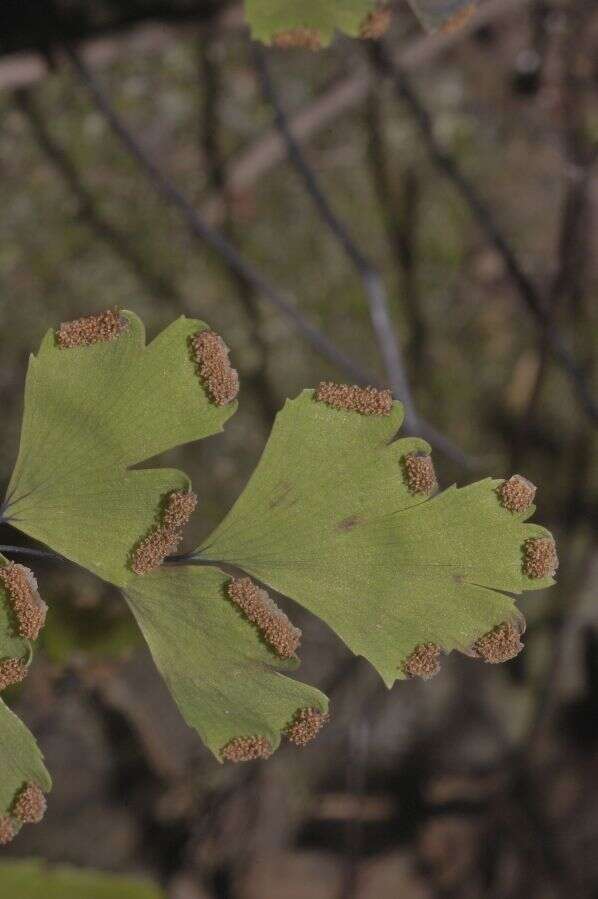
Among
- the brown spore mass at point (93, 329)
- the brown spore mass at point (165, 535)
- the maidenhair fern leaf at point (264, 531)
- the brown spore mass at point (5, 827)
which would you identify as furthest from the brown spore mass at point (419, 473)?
the brown spore mass at point (5, 827)

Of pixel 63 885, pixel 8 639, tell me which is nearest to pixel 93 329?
pixel 8 639

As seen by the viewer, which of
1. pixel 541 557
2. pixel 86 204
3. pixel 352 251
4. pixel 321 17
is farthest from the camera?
pixel 86 204

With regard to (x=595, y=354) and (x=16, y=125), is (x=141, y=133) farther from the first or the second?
(x=595, y=354)

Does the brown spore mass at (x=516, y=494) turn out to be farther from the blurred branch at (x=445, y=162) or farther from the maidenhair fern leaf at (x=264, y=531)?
the blurred branch at (x=445, y=162)

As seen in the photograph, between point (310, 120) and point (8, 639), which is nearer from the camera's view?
point (8, 639)

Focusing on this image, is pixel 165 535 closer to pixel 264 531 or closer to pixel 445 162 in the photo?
pixel 264 531
